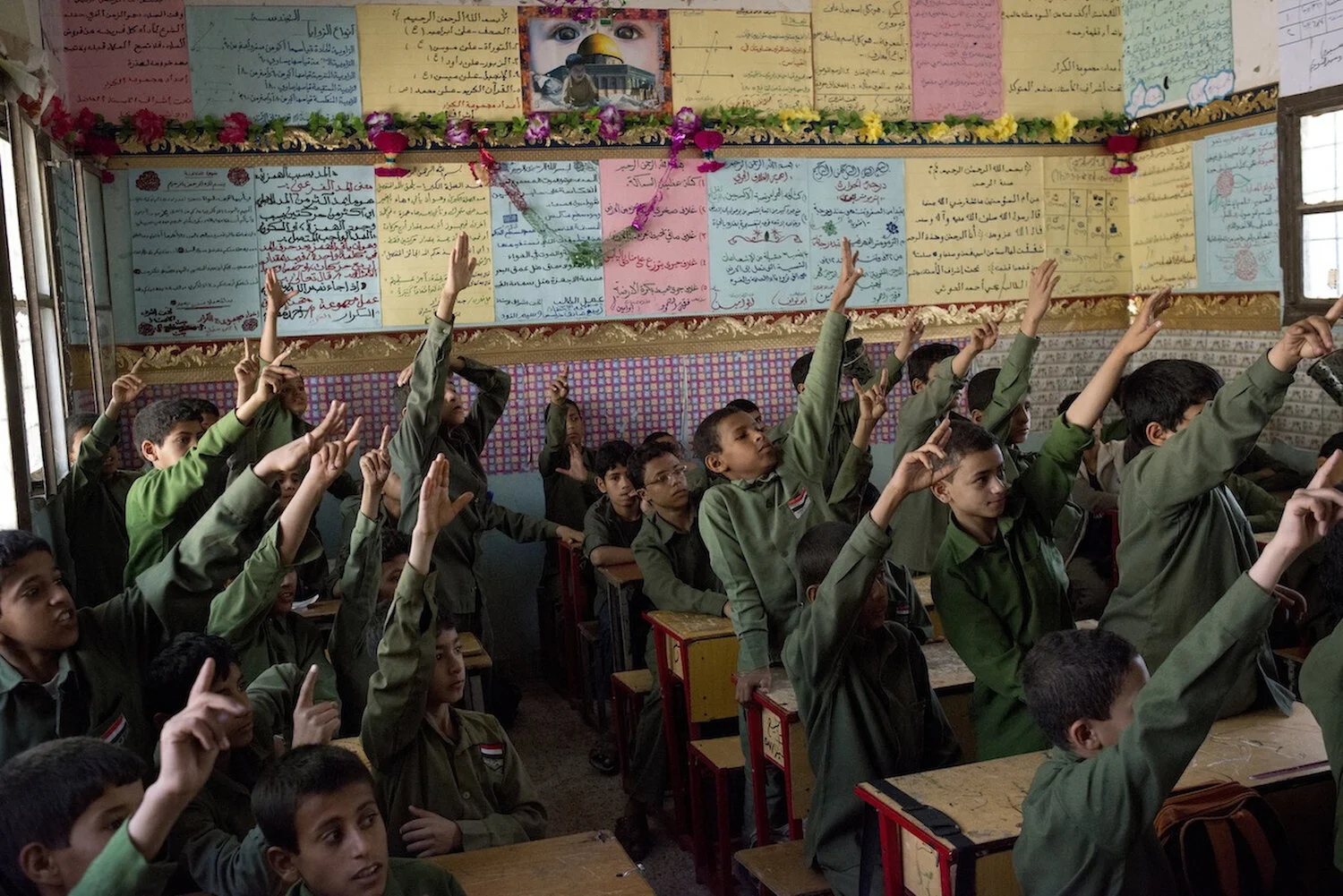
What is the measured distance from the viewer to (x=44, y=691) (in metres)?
2.26

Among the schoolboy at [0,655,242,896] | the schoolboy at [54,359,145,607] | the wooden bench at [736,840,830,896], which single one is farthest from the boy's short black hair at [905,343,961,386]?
the schoolboy at [0,655,242,896]

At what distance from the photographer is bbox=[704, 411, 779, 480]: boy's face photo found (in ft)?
12.3

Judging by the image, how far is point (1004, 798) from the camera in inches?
88.4

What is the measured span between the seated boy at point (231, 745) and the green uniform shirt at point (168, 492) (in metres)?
0.57

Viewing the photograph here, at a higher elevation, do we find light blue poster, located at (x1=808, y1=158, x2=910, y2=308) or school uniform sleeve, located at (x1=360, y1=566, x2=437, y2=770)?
light blue poster, located at (x1=808, y1=158, x2=910, y2=308)

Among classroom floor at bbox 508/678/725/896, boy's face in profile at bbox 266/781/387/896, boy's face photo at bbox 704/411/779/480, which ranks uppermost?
boy's face photo at bbox 704/411/779/480

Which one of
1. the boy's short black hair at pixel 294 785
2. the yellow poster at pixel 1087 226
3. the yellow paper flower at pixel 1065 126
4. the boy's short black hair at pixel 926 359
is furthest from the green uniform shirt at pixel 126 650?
the yellow paper flower at pixel 1065 126

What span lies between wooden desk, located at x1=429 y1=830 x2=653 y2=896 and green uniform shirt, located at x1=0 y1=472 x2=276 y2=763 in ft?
2.24

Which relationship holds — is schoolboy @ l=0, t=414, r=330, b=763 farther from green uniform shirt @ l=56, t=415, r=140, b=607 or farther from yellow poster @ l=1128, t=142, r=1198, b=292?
yellow poster @ l=1128, t=142, r=1198, b=292

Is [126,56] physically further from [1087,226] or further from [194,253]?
[1087,226]

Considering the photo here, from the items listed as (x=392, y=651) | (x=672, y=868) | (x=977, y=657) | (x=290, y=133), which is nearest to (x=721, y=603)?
(x=672, y=868)

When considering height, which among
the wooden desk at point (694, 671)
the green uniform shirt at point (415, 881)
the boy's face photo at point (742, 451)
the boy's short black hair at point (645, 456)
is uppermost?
the boy's face photo at point (742, 451)

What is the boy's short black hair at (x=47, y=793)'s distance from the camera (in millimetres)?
1729

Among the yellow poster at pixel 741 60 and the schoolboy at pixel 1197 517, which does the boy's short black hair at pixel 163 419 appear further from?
the yellow poster at pixel 741 60
